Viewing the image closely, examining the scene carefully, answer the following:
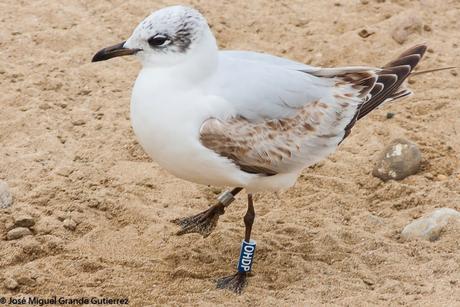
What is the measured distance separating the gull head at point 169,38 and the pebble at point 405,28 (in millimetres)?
3018

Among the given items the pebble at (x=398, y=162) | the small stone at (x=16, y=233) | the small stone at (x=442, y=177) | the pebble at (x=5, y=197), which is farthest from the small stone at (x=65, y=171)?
the small stone at (x=442, y=177)

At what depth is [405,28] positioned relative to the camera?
7.07 m

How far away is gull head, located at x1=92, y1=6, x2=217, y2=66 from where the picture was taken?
437 centimetres

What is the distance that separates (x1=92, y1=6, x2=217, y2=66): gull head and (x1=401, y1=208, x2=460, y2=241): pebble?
5.60 ft

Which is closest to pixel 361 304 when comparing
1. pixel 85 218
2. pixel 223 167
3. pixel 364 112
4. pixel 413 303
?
pixel 413 303

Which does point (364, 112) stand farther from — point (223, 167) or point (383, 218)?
point (223, 167)

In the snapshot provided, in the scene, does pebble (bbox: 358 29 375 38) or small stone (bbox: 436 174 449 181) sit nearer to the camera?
small stone (bbox: 436 174 449 181)

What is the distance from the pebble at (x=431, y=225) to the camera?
5.00 meters

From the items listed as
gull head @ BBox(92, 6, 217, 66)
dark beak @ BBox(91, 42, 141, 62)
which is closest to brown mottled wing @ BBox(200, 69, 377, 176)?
gull head @ BBox(92, 6, 217, 66)

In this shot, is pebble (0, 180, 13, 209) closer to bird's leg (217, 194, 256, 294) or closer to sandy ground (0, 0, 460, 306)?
sandy ground (0, 0, 460, 306)

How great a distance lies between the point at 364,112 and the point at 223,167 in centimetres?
121

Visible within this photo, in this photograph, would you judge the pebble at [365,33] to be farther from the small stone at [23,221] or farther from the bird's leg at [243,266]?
the small stone at [23,221]

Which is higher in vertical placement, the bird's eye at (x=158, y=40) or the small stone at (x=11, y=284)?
the bird's eye at (x=158, y=40)

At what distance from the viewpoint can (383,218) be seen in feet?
17.4
